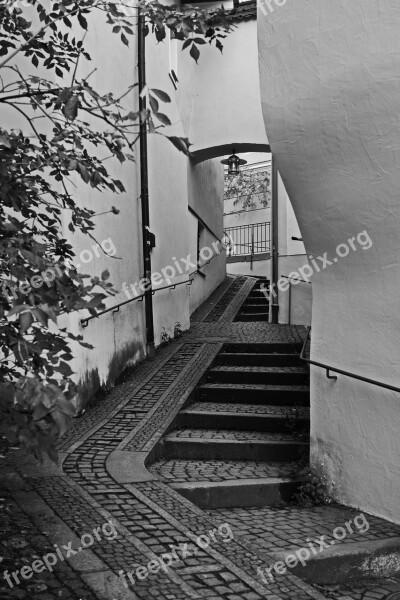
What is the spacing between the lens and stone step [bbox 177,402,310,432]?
6.27 meters

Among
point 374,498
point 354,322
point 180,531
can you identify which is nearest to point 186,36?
point 354,322

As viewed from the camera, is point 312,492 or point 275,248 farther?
point 275,248

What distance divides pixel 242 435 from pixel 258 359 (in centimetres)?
207

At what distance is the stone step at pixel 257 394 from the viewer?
6.91 m

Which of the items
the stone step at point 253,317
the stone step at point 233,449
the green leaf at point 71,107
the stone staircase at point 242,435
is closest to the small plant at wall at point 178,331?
the stone staircase at point 242,435

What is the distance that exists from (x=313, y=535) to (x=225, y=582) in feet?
4.29

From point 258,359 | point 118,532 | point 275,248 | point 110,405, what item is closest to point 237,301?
point 275,248

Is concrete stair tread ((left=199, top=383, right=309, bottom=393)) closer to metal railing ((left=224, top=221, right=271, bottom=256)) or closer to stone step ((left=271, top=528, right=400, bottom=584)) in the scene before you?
stone step ((left=271, top=528, right=400, bottom=584))

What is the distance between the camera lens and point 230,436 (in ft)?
20.2

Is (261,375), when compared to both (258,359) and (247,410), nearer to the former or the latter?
(258,359)

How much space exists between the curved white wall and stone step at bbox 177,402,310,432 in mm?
977

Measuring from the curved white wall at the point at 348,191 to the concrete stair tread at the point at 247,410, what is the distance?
1.09m

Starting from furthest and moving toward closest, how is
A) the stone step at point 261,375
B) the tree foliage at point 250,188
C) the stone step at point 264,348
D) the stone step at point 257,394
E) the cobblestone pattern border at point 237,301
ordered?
1. the tree foliage at point 250,188
2. the cobblestone pattern border at point 237,301
3. the stone step at point 264,348
4. the stone step at point 261,375
5. the stone step at point 257,394

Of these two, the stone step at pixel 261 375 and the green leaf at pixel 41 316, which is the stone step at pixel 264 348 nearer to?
the stone step at pixel 261 375
